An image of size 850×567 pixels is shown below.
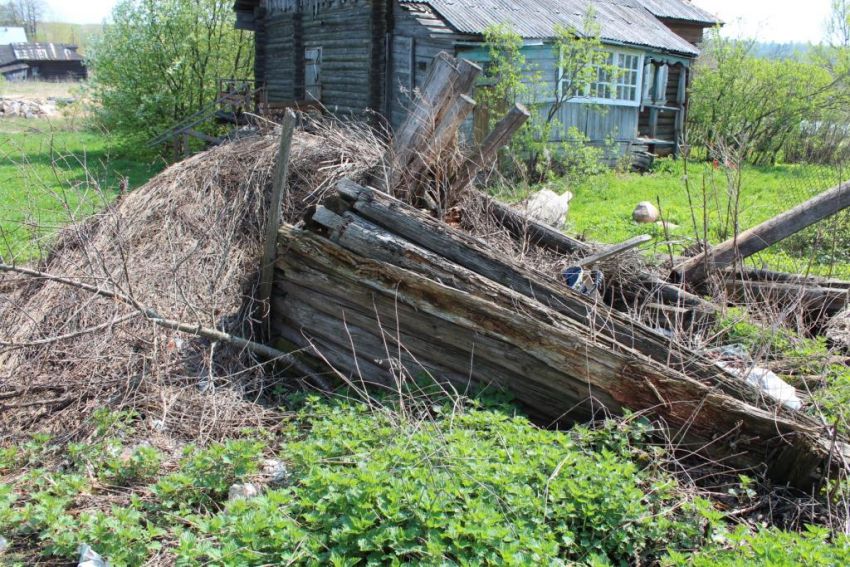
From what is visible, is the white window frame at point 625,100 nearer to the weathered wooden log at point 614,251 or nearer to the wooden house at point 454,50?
the wooden house at point 454,50

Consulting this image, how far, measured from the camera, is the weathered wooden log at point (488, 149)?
5234 millimetres

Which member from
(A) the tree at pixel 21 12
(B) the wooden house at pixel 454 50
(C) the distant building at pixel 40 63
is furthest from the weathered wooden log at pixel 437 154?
(A) the tree at pixel 21 12

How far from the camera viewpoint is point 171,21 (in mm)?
18688

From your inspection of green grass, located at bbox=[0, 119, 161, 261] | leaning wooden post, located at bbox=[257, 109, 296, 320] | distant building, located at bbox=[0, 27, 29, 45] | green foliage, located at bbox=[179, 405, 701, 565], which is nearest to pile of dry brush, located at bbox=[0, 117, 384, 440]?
leaning wooden post, located at bbox=[257, 109, 296, 320]

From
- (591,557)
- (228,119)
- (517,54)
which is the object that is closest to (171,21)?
(228,119)

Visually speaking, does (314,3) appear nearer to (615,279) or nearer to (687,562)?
(615,279)

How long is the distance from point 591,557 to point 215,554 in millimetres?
1556

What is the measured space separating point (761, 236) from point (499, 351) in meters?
2.99

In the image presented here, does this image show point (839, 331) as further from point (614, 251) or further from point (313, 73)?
point (313, 73)

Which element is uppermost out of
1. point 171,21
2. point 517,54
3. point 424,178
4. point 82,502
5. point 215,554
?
point 171,21

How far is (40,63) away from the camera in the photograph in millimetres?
54812

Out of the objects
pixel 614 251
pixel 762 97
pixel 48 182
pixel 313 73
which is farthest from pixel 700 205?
pixel 48 182

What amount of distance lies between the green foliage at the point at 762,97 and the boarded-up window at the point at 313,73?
9826mm

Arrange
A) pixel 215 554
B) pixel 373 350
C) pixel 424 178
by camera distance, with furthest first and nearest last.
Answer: pixel 424 178 → pixel 373 350 → pixel 215 554
